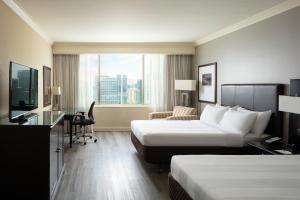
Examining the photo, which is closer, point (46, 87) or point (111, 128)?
point (46, 87)

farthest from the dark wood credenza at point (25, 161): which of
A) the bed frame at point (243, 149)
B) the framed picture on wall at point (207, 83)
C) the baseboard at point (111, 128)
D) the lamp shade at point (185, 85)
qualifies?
the baseboard at point (111, 128)

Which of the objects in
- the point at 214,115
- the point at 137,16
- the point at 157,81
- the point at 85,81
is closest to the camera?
the point at 137,16

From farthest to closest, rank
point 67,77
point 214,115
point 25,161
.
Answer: point 67,77 < point 214,115 < point 25,161

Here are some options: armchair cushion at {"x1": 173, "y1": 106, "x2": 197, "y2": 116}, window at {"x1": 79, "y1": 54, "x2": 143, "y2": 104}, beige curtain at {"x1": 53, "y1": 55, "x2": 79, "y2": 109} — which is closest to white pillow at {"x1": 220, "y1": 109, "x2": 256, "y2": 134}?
armchair cushion at {"x1": 173, "y1": 106, "x2": 197, "y2": 116}

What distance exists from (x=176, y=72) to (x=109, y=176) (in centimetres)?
454

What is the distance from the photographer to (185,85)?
7.46 metres

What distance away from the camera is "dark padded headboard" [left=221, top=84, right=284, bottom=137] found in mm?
4189

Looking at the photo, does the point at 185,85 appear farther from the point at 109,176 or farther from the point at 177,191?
the point at 177,191

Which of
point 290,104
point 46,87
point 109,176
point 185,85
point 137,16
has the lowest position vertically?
point 109,176

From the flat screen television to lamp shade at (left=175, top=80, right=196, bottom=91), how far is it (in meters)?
3.92

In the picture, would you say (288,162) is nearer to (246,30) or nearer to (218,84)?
(246,30)

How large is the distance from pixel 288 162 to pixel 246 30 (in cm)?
306

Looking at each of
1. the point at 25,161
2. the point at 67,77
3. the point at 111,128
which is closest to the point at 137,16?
the point at 25,161

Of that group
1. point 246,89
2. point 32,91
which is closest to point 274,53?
point 246,89
